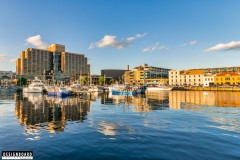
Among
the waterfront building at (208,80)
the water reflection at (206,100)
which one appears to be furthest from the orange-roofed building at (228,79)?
the water reflection at (206,100)

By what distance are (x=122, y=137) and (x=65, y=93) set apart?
249ft

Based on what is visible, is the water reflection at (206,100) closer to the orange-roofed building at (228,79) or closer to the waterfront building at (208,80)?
the orange-roofed building at (228,79)

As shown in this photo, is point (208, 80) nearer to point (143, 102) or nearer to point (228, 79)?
point (228, 79)

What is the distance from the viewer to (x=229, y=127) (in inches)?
1118

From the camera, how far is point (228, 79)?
179875mm

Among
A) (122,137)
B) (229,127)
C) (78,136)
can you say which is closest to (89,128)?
(78,136)

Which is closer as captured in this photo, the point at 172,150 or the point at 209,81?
the point at 172,150

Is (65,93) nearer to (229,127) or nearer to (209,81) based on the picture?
(229,127)

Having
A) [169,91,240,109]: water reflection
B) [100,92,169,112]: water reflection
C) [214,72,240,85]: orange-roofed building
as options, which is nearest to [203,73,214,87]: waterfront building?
[214,72,240,85]: orange-roofed building

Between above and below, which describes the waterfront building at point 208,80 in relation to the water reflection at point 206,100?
above

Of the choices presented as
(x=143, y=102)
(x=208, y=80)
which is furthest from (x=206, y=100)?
(x=208, y=80)

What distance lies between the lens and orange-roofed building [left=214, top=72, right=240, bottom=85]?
17595cm

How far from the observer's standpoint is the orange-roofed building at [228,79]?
176 m

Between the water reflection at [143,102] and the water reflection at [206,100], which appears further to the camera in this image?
the water reflection at [206,100]
